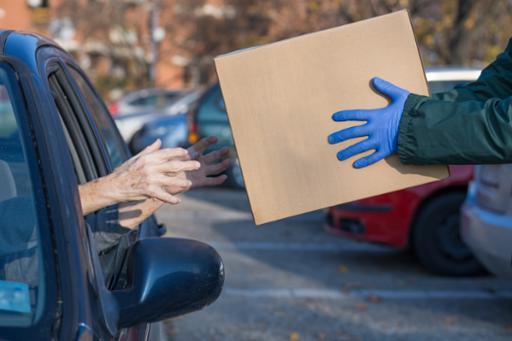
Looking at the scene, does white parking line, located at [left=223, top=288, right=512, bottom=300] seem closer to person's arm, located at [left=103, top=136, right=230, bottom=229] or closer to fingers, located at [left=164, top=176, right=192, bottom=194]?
person's arm, located at [left=103, top=136, right=230, bottom=229]

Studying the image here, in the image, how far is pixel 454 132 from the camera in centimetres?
261

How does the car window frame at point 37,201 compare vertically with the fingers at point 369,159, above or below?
above

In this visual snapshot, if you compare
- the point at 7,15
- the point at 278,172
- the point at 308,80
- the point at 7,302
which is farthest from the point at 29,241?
the point at 7,15

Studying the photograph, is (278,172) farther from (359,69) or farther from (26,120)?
(26,120)

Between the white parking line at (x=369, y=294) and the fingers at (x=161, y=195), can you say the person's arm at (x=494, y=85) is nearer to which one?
the fingers at (x=161, y=195)

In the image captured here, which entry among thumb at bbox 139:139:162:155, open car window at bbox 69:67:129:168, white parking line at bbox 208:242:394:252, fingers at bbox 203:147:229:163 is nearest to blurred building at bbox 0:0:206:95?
white parking line at bbox 208:242:394:252

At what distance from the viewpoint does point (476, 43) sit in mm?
19344

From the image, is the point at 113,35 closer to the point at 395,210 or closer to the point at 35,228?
the point at 395,210

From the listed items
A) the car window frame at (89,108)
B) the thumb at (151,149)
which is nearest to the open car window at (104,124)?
the car window frame at (89,108)

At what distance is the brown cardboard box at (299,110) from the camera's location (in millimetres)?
2572

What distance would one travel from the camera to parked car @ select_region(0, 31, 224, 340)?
6.59 ft

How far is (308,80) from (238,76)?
20 centimetres

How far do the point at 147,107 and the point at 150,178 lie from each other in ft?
64.8

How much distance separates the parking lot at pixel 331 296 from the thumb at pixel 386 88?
10.6 ft
